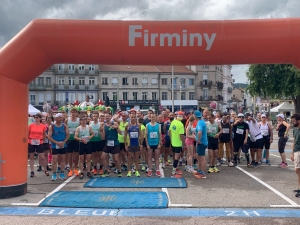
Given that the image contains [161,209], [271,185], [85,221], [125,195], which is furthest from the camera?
[271,185]

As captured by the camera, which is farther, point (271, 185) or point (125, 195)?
point (271, 185)

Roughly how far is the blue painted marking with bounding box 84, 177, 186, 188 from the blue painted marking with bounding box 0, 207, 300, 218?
1724mm

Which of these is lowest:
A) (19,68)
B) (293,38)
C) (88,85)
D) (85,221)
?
(85,221)

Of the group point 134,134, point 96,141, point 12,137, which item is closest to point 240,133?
point 134,134

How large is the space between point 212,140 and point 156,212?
444 cm

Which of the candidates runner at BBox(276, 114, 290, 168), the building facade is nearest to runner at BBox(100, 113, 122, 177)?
runner at BBox(276, 114, 290, 168)

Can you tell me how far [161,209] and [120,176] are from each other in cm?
302

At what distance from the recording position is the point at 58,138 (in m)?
8.39

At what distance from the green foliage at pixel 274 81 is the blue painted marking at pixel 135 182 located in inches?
847

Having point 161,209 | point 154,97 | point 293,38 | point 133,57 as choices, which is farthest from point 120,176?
point 154,97

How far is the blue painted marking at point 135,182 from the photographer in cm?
760

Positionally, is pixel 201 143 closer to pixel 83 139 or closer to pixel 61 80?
pixel 83 139

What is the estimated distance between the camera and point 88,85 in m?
57.7

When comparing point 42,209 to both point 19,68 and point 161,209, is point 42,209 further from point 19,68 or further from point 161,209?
point 19,68
